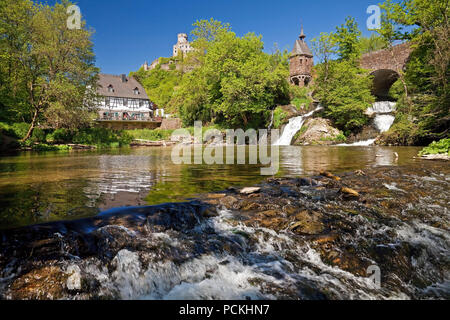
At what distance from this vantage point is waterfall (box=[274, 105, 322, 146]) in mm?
29969

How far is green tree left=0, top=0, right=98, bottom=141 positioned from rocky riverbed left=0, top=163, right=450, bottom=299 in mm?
24549

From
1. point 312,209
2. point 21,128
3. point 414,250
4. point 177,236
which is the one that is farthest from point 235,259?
point 21,128

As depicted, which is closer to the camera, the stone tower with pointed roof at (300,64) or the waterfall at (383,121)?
the waterfall at (383,121)

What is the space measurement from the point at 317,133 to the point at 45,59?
2909 centimetres

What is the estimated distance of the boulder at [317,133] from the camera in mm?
27011

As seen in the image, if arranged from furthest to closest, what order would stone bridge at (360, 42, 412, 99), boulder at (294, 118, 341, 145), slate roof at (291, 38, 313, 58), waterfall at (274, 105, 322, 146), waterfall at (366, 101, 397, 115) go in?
slate roof at (291, 38, 313, 58) < stone bridge at (360, 42, 412, 99) < waterfall at (366, 101, 397, 115) < waterfall at (274, 105, 322, 146) < boulder at (294, 118, 341, 145)

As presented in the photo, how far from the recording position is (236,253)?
306 centimetres

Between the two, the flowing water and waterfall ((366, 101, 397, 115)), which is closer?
the flowing water

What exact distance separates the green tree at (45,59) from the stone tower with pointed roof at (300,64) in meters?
39.4

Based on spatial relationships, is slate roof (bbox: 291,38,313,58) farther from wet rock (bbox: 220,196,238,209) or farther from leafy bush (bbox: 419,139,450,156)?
wet rock (bbox: 220,196,238,209)

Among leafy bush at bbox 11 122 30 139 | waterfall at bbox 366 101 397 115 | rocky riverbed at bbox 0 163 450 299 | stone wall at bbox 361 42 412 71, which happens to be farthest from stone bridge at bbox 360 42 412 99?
leafy bush at bbox 11 122 30 139

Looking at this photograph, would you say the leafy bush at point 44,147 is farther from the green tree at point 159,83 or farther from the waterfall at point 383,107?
the green tree at point 159,83

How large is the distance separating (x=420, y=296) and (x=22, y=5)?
3359 centimetres

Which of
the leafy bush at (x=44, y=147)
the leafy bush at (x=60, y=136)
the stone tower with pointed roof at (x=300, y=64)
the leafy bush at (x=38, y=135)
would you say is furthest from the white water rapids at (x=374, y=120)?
the leafy bush at (x=38, y=135)
